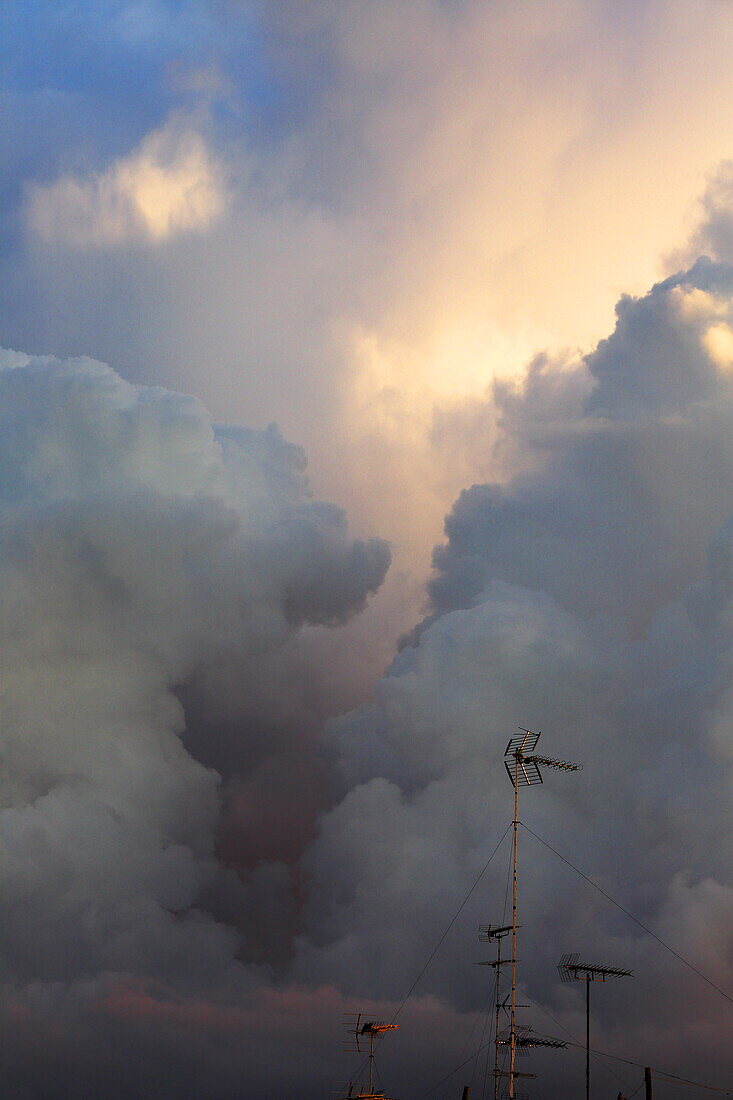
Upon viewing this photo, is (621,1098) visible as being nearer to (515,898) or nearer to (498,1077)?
(498,1077)

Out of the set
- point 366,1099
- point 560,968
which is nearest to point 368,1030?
point 366,1099

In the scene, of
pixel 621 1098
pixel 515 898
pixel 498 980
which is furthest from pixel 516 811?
pixel 621 1098

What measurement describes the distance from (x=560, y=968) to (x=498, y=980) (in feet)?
32.3

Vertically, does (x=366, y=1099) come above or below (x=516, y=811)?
below

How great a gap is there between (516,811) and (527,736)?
9889 mm

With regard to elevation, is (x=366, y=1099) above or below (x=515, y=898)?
below

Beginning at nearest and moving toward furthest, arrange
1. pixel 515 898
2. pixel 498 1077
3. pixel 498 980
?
pixel 515 898, pixel 498 1077, pixel 498 980

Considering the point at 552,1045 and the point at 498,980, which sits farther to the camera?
the point at 498,980

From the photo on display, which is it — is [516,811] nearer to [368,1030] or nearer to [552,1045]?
[552,1045]

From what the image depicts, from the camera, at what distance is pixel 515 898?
139 meters

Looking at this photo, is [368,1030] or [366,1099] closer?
[366,1099]

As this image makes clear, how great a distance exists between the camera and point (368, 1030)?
164000 mm

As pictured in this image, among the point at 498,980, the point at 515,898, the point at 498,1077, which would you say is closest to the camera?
the point at 515,898

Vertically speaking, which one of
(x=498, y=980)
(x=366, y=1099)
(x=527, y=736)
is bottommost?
(x=366, y=1099)
